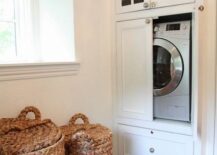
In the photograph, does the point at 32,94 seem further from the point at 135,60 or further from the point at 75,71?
the point at 135,60

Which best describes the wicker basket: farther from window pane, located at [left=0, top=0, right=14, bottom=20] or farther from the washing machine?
the washing machine

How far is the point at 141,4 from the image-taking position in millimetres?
2043

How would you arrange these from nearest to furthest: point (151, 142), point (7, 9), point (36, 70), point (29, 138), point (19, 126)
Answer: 1. point (29, 138)
2. point (19, 126)
3. point (36, 70)
4. point (7, 9)
5. point (151, 142)

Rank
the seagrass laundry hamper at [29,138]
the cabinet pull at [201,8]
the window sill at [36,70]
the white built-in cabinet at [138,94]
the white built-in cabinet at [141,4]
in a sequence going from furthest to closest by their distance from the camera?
the white built-in cabinet at [138,94], the white built-in cabinet at [141,4], the cabinet pull at [201,8], the window sill at [36,70], the seagrass laundry hamper at [29,138]

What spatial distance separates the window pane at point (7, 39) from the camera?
71.5 inches

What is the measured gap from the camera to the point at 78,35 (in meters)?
1.99

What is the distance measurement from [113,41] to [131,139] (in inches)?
33.8

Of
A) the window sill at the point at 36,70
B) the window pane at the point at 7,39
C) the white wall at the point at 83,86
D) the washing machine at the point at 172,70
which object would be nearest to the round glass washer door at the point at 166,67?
the washing machine at the point at 172,70

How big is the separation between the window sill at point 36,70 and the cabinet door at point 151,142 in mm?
723

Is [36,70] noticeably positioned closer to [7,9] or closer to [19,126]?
[19,126]

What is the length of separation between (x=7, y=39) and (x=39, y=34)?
257 mm

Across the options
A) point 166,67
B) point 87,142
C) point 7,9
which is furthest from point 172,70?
point 7,9

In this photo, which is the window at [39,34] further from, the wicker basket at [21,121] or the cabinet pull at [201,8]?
the cabinet pull at [201,8]

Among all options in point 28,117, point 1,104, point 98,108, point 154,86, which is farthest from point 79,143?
point 154,86
